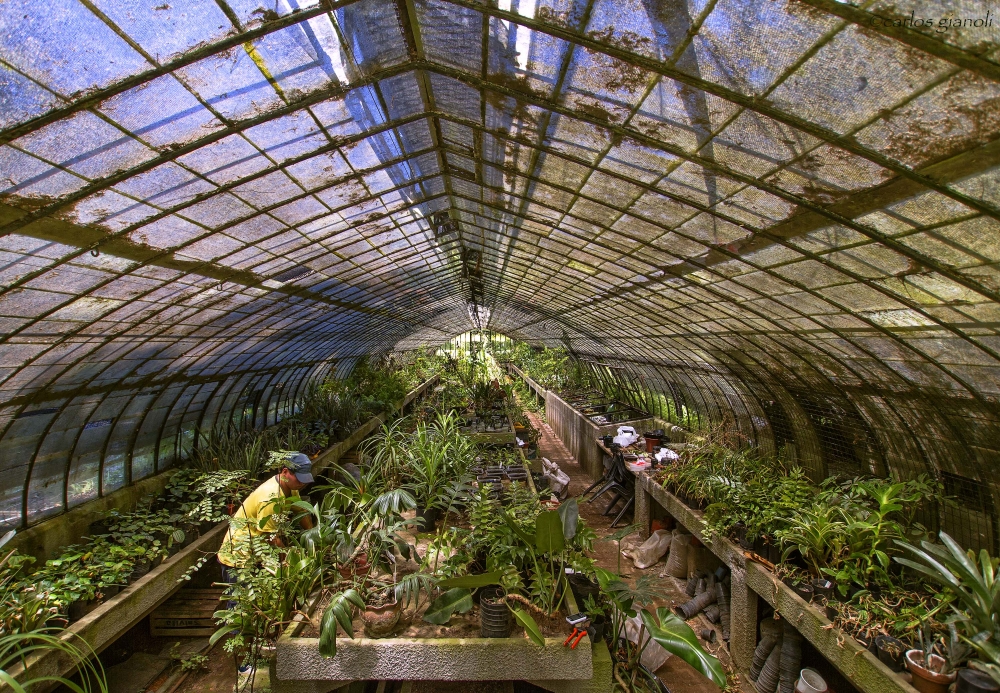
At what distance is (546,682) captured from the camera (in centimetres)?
345

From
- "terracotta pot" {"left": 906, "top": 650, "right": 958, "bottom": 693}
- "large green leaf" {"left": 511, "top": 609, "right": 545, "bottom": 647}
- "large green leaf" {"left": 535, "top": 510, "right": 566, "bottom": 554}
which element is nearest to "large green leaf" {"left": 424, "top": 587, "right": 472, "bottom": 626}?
"large green leaf" {"left": 511, "top": 609, "right": 545, "bottom": 647}

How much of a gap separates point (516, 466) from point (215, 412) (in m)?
5.67

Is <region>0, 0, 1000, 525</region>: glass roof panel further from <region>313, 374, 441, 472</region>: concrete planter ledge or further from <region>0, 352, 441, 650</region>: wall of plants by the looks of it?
<region>313, 374, 441, 472</region>: concrete planter ledge

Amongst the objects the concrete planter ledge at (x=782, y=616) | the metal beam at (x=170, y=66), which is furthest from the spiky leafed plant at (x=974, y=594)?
the metal beam at (x=170, y=66)

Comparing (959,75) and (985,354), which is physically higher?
(959,75)

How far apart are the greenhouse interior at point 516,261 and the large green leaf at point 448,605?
7cm

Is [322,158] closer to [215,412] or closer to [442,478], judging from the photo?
[442,478]

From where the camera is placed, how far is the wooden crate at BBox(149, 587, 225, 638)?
5895mm

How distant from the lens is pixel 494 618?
Result: 3.38 m

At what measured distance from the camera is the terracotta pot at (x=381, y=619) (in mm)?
3391

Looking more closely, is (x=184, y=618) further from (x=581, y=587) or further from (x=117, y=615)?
(x=581, y=587)

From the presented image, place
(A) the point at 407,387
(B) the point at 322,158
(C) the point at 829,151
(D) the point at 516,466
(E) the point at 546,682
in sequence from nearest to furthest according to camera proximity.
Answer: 1. (C) the point at 829,151
2. (E) the point at 546,682
3. (B) the point at 322,158
4. (D) the point at 516,466
5. (A) the point at 407,387

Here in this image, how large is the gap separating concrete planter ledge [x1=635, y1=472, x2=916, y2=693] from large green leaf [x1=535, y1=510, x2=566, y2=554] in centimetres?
235

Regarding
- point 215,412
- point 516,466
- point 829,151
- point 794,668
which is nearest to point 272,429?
point 215,412
